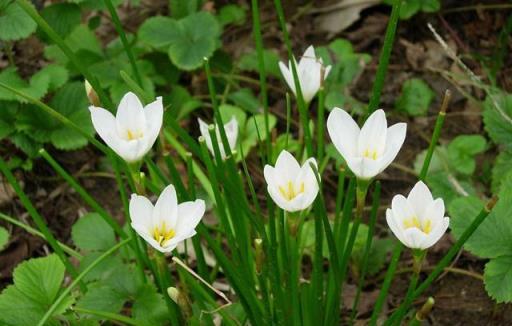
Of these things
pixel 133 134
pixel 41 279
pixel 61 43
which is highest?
pixel 61 43

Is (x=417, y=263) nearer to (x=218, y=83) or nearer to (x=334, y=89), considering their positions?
(x=334, y=89)

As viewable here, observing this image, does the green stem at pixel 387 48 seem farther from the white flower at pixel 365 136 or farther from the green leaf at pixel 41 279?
→ the green leaf at pixel 41 279

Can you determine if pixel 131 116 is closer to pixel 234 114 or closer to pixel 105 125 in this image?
pixel 105 125

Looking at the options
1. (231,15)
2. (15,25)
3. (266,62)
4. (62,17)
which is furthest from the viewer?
(231,15)

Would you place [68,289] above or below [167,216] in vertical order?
below

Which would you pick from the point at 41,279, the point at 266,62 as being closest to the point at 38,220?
the point at 41,279

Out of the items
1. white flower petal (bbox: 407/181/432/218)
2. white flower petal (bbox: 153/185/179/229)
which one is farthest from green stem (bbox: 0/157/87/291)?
white flower petal (bbox: 407/181/432/218)

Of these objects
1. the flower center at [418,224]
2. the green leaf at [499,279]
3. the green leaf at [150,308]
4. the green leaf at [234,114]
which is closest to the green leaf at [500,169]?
the green leaf at [499,279]
